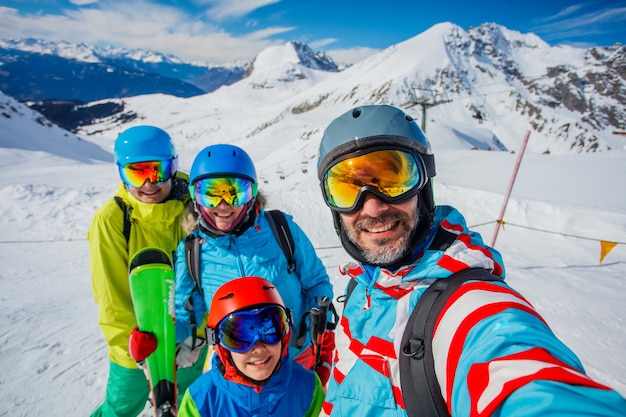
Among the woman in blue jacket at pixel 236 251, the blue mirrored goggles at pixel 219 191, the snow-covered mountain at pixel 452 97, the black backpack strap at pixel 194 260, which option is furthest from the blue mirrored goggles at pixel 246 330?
the snow-covered mountain at pixel 452 97

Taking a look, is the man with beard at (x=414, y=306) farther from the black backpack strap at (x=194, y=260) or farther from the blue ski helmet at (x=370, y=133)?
the black backpack strap at (x=194, y=260)

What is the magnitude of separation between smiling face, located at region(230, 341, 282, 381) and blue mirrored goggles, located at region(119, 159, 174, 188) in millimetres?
1739

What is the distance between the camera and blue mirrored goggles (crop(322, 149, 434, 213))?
1.68 meters

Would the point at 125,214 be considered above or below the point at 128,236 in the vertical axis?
above

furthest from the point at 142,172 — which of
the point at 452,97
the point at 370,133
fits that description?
the point at 452,97

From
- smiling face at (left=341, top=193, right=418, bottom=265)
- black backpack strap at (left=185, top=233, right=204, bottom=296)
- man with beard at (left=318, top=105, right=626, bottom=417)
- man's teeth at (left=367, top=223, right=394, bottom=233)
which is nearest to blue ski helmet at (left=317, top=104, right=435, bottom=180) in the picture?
man with beard at (left=318, top=105, right=626, bottom=417)

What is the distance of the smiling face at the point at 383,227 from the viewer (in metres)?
1.55

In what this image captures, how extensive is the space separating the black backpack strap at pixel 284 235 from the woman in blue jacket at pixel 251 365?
581 mm

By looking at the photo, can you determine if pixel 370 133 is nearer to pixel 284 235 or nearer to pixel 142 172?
pixel 284 235

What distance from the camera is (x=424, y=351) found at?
3.61 feet

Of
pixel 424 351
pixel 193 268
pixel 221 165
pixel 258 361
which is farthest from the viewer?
pixel 221 165

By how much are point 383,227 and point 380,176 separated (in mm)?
279

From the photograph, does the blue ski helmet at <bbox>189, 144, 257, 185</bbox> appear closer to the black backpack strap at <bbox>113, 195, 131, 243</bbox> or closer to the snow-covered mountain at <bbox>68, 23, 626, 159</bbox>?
the black backpack strap at <bbox>113, 195, 131, 243</bbox>

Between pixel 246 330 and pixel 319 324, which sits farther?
pixel 319 324
